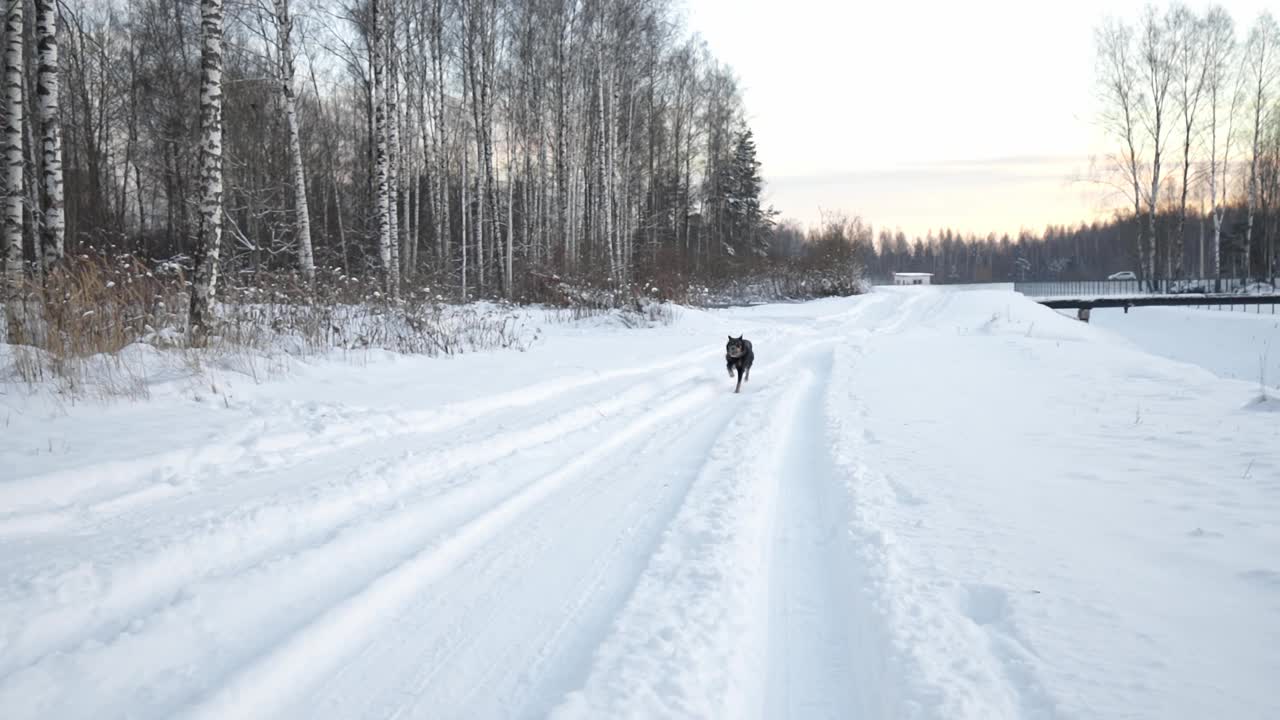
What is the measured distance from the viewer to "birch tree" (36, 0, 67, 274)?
23.7 ft

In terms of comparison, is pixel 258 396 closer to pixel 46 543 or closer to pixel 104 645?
pixel 46 543

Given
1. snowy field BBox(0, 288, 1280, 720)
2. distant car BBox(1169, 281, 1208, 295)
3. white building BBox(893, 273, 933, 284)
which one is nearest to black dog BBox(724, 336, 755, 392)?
snowy field BBox(0, 288, 1280, 720)

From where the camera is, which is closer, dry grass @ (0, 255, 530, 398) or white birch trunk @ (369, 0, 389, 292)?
dry grass @ (0, 255, 530, 398)

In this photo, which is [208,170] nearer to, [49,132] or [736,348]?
[49,132]

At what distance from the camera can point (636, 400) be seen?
7.84 m

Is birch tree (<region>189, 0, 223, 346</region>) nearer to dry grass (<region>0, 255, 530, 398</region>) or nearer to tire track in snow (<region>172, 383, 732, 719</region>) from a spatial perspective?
dry grass (<region>0, 255, 530, 398</region>)

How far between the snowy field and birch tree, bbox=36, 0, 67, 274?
3529mm

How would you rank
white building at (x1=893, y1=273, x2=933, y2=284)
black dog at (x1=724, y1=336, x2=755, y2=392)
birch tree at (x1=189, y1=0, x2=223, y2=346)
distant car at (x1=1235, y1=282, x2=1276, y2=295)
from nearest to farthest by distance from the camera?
birch tree at (x1=189, y1=0, x2=223, y2=346) < black dog at (x1=724, y1=336, x2=755, y2=392) < distant car at (x1=1235, y1=282, x2=1276, y2=295) < white building at (x1=893, y1=273, x2=933, y2=284)

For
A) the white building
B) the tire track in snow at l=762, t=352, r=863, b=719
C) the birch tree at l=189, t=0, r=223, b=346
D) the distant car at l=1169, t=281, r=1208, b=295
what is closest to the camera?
the tire track in snow at l=762, t=352, r=863, b=719

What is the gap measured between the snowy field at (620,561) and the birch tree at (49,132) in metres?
3.53

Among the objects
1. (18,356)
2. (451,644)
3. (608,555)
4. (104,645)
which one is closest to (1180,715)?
(608,555)

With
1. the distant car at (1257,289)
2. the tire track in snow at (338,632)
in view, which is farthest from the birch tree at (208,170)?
the distant car at (1257,289)

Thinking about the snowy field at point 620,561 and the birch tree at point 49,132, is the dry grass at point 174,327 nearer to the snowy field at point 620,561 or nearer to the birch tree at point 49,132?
the birch tree at point 49,132

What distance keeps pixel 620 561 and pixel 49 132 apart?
9.41 meters
